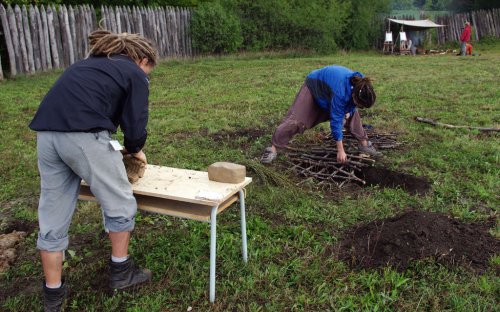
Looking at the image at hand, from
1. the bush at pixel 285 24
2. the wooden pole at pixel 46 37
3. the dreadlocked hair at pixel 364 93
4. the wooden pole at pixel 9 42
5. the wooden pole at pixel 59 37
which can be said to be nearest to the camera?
the dreadlocked hair at pixel 364 93

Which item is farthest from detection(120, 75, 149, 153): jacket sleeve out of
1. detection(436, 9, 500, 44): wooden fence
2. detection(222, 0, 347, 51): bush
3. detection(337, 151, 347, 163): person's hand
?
detection(436, 9, 500, 44): wooden fence

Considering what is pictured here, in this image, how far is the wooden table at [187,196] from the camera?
2746mm

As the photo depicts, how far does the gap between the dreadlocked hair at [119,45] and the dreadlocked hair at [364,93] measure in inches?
95.2

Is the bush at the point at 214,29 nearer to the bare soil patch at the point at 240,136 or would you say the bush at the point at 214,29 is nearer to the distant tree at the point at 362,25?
the distant tree at the point at 362,25

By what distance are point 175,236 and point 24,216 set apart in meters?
1.52

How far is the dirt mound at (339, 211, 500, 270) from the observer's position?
329 cm

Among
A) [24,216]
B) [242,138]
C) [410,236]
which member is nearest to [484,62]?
[242,138]

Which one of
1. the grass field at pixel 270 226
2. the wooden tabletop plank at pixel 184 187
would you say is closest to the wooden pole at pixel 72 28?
the grass field at pixel 270 226

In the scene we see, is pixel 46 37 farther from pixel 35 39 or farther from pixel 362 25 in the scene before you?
pixel 362 25

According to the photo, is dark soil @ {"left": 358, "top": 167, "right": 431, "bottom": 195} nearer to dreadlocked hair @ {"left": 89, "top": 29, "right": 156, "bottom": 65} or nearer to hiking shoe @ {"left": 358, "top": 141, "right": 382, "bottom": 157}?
hiking shoe @ {"left": 358, "top": 141, "right": 382, "bottom": 157}

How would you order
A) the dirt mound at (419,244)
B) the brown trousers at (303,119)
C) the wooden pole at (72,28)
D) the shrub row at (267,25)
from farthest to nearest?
1. the shrub row at (267,25)
2. the wooden pole at (72,28)
3. the brown trousers at (303,119)
4. the dirt mound at (419,244)

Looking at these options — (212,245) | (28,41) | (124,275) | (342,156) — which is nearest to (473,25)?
(28,41)

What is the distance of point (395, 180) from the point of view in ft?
16.3

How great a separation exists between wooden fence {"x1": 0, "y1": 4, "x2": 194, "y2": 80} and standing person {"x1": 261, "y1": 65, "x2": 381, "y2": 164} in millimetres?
8400
